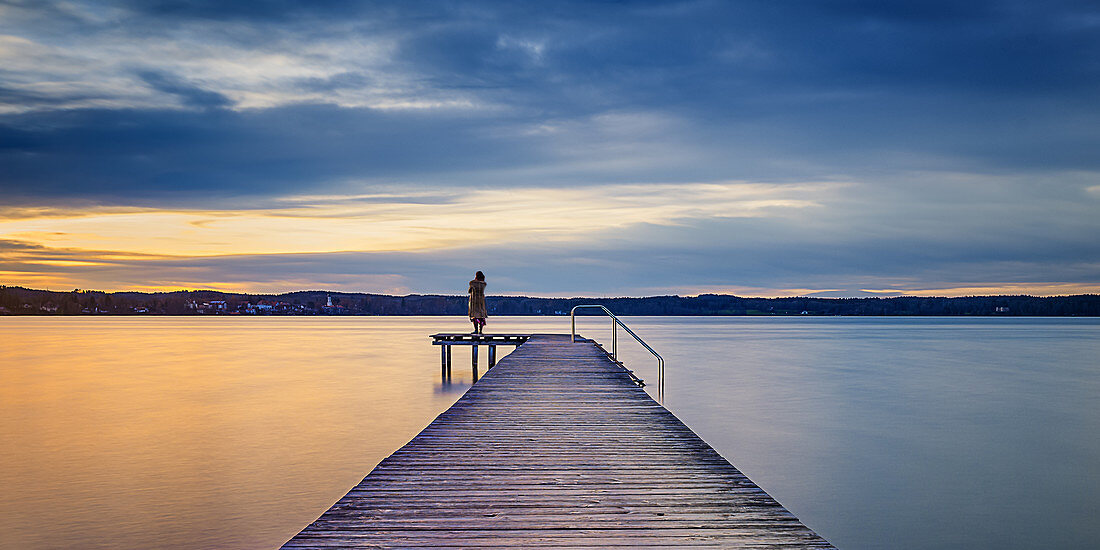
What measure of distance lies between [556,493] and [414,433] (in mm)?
10796

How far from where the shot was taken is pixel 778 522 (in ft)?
13.5

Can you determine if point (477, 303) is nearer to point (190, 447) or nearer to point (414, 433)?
point (414, 433)

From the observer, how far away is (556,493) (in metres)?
4.78

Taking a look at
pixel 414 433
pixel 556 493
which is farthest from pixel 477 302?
pixel 556 493

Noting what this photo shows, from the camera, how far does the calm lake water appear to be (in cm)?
899

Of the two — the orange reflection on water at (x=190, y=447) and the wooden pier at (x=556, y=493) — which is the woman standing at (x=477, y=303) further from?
the wooden pier at (x=556, y=493)

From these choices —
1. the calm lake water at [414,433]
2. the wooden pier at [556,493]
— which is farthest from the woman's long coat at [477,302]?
the wooden pier at [556,493]

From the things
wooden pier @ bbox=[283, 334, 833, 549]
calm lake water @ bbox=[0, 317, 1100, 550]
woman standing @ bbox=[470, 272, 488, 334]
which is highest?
woman standing @ bbox=[470, 272, 488, 334]

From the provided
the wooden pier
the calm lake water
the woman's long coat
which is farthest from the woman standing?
the wooden pier

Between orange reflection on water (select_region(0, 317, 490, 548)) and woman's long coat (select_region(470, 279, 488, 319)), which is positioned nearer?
orange reflection on water (select_region(0, 317, 490, 548))

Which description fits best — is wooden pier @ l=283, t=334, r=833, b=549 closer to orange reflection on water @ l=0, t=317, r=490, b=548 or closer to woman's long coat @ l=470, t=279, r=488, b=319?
orange reflection on water @ l=0, t=317, r=490, b=548

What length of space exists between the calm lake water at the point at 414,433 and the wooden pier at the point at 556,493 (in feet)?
10.6

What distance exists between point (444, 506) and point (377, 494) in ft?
1.68

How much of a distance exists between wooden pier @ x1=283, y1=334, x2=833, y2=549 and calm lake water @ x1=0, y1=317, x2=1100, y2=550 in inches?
127
